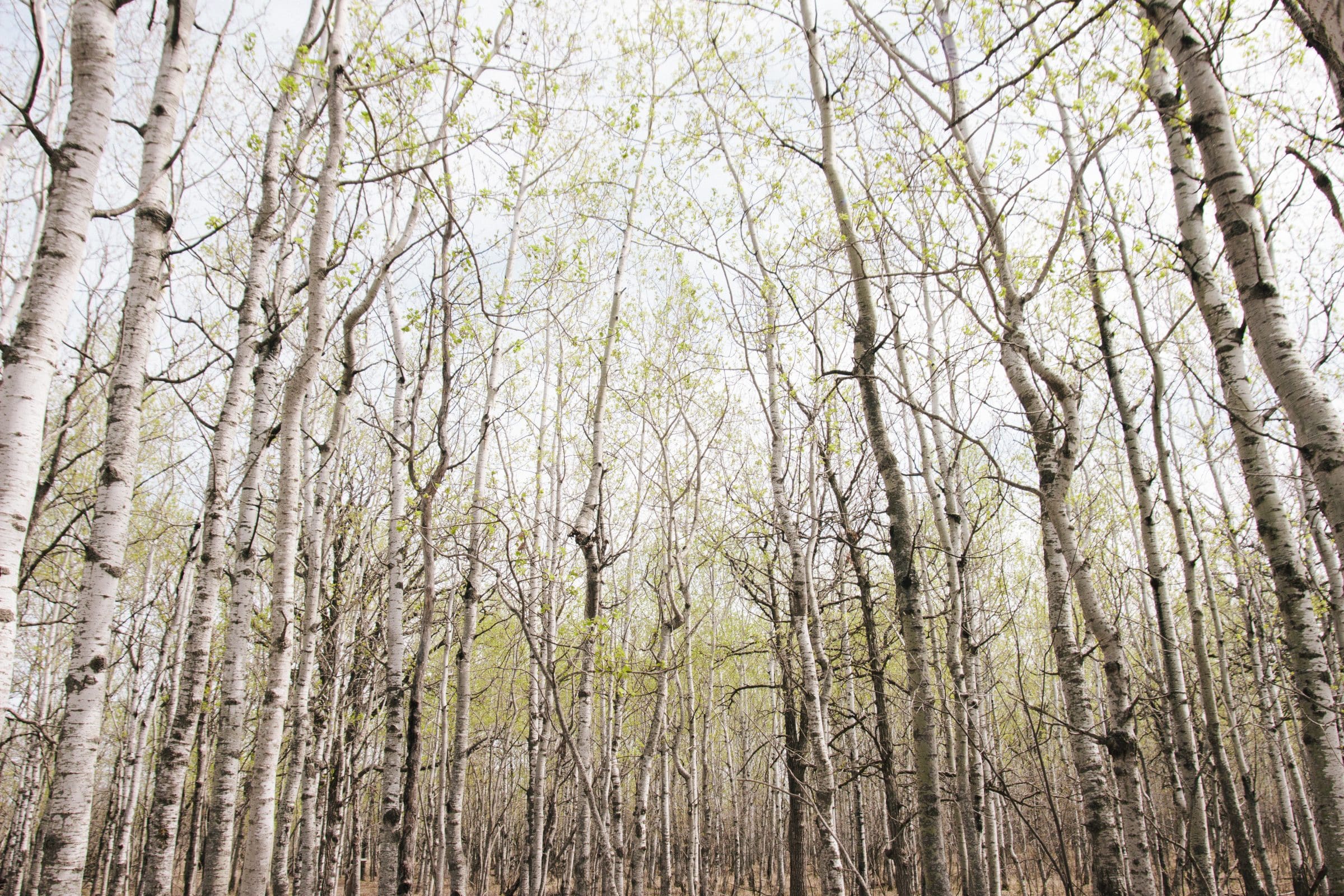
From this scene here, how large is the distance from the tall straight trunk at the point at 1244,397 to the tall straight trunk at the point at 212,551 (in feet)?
17.8

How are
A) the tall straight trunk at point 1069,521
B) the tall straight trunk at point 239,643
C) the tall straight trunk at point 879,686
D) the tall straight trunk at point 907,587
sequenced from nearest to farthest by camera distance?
the tall straight trunk at point 1069,521 < the tall straight trunk at point 907,587 < the tall straight trunk at point 239,643 < the tall straight trunk at point 879,686

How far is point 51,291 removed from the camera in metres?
2.48

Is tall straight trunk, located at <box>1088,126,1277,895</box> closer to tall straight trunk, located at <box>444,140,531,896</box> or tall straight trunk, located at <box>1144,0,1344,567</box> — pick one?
tall straight trunk, located at <box>1144,0,1344,567</box>

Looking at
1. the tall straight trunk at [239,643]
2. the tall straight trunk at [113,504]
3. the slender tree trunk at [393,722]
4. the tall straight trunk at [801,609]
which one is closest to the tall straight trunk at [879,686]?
the tall straight trunk at [801,609]

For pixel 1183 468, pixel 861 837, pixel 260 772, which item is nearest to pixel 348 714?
pixel 260 772

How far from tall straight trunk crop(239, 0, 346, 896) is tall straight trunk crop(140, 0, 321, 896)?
0.57m

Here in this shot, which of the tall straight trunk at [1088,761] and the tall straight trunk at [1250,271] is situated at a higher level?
the tall straight trunk at [1250,271]

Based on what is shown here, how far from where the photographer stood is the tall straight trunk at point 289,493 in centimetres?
393

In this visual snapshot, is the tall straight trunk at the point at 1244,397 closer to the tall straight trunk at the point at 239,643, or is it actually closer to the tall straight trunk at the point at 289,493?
the tall straight trunk at the point at 289,493

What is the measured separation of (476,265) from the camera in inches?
136

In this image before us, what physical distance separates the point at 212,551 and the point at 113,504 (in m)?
1.67

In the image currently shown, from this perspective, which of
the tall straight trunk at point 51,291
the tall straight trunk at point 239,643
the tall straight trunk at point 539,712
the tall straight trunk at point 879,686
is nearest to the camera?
the tall straight trunk at point 51,291

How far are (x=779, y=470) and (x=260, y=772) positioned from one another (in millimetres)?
4789

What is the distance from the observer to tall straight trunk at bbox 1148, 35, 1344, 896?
2.78 meters
